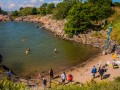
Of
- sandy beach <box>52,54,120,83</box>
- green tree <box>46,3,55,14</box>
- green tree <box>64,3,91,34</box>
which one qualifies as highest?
green tree <box>46,3,55,14</box>

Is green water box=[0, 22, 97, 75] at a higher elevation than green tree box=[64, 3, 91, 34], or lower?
lower

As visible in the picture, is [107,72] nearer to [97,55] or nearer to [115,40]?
[97,55]

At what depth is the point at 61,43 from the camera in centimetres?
6788

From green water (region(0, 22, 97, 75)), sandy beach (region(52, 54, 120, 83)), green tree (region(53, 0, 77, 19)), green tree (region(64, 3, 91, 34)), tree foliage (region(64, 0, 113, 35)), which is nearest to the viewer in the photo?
sandy beach (region(52, 54, 120, 83))

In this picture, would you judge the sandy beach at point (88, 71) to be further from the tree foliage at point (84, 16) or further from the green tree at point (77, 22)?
the tree foliage at point (84, 16)

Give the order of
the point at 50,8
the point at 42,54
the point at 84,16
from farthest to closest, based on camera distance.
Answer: the point at 50,8
the point at 84,16
the point at 42,54

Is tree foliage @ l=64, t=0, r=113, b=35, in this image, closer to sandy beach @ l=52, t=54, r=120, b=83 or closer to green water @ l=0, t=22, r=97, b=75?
green water @ l=0, t=22, r=97, b=75

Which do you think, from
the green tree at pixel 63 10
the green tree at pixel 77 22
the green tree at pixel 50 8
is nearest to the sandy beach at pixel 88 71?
the green tree at pixel 77 22

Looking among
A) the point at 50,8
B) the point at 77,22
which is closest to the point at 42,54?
the point at 77,22

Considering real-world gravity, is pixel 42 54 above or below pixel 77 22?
below

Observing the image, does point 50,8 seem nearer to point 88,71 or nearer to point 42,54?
point 42,54

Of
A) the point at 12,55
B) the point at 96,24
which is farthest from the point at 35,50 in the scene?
the point at 96,24

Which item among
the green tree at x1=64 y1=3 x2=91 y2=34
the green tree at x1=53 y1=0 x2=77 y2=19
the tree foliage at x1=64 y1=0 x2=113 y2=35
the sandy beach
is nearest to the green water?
the sandy beach

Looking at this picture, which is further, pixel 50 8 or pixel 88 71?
pixel 50 8
